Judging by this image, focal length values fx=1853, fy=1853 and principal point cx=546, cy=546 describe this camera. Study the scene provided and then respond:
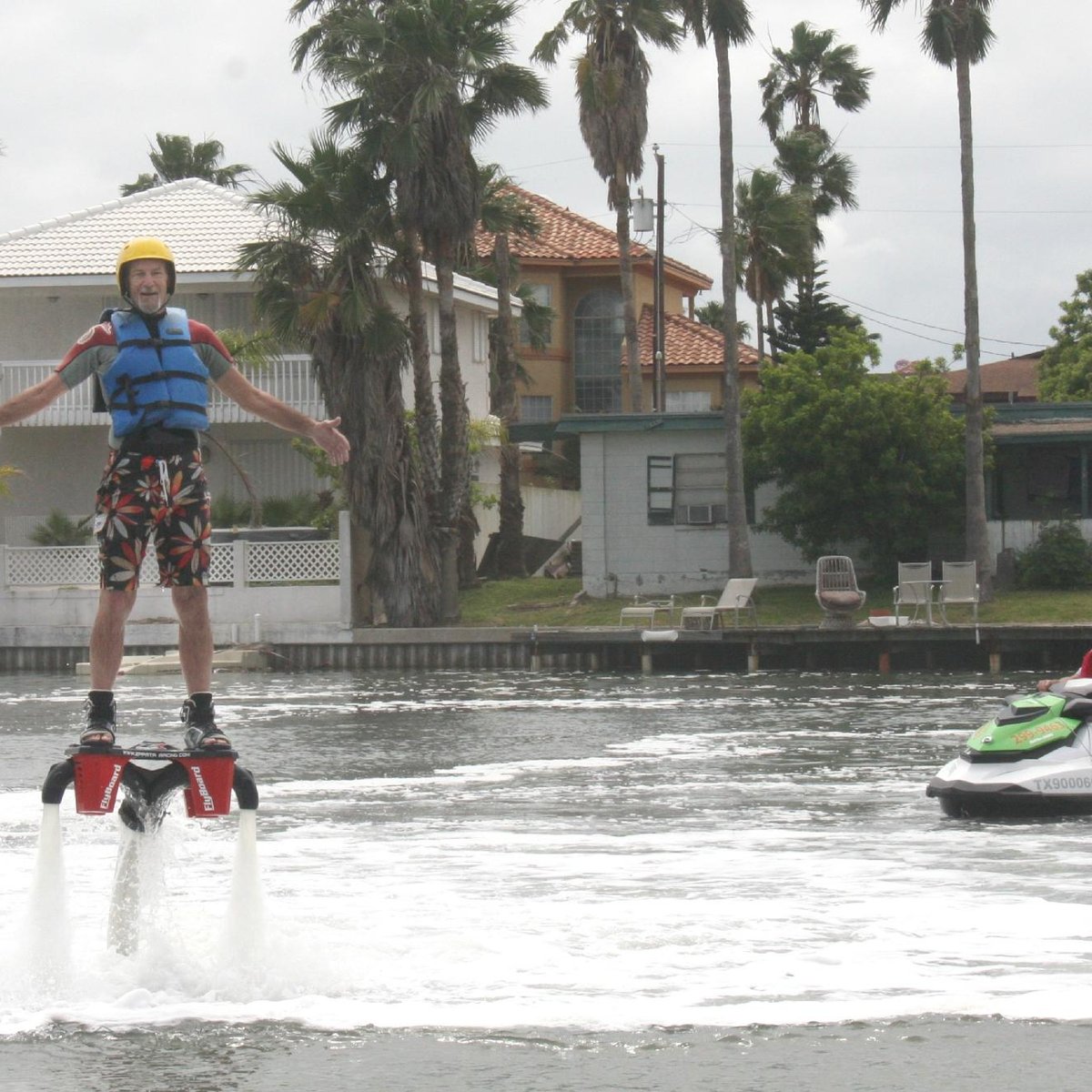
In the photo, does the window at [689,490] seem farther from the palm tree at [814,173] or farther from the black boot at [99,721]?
the black boot at [99,721]

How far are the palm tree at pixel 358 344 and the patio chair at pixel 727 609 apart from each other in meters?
5.17

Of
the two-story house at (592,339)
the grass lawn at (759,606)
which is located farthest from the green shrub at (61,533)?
the two-story house at (592,339)

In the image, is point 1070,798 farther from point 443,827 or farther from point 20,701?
point 20,701

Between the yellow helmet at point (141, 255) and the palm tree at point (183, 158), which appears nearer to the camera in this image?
the yellow helmet at point (141, 255)

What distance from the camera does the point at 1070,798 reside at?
11.5 meters

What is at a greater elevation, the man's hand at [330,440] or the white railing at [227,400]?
the white railing at [227,400]

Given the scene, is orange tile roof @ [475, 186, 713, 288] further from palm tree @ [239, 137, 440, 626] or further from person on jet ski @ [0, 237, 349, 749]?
person on jet ski @ [0, 237, 349, 749]

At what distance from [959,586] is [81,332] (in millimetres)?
20207

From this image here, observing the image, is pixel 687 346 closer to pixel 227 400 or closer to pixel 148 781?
pixel 227 400

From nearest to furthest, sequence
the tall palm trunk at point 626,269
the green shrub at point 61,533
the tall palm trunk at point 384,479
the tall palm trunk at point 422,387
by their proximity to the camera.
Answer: the tall palm trunk at point 384,479, the tall palm trunk at point 422,387, the green shrub at point 61,533, the tall palm trunk at point 626,269

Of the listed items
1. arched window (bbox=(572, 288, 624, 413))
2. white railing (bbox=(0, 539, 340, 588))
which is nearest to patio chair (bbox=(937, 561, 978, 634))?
white railing (bbox=(0, 539, 340, 588))

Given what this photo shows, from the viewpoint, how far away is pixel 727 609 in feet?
102

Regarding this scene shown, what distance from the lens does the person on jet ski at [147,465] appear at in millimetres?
7090

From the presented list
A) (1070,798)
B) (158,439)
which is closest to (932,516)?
(1070,798)
